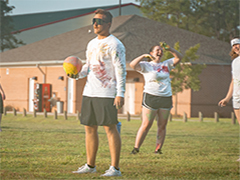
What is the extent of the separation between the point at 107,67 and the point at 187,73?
20.6 meters

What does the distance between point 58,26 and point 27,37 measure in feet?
11.5

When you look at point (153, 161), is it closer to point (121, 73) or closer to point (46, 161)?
point (46, 161)

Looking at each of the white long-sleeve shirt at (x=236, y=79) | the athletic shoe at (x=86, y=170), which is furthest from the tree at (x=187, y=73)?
the athletic shoe at (x=86, y=170)

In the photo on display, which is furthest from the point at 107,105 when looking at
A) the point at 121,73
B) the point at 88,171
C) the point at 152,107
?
the point at 152,107

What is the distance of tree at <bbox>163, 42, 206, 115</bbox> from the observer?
26531 mm

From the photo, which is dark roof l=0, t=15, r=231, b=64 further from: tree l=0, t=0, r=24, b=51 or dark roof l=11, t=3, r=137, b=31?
dark roof l=11, t=3, r=137, b=31

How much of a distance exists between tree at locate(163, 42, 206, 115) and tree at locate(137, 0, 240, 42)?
15.7 metres

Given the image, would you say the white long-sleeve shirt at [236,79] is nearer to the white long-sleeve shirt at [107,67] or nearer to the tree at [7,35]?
the white long-sleeve shirt at [107,67]

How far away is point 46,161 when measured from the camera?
25.9ft

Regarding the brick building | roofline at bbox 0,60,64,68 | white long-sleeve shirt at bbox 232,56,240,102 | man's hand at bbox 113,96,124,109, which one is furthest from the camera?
roofline at bbox 0,60,64,68

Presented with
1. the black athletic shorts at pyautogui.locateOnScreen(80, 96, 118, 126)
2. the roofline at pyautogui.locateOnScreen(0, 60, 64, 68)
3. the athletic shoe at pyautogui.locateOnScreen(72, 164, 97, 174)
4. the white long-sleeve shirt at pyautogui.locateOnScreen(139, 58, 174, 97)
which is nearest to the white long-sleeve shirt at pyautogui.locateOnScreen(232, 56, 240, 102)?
the white long-sleeve shirt at pyautogui.locateOnScreen(139, 58, 174, 97)

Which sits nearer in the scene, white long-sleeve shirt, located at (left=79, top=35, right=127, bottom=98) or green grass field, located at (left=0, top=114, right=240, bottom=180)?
white long-sleeve shirt, located at (left=79, top=35, right=127, bottom=98)

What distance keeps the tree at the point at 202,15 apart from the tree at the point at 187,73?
15.7 meters

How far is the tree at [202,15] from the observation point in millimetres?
42562
